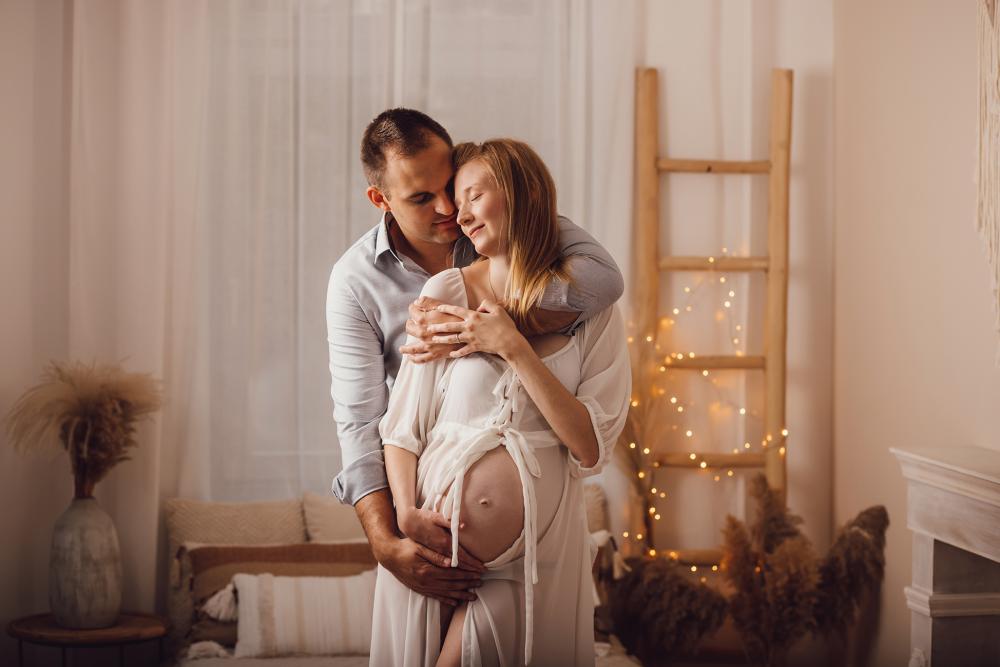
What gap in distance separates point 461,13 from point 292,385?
1588 mm

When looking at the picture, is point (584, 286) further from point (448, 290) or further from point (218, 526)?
point (218, 526)

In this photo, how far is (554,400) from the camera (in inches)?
70.1

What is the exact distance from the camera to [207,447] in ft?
12.9

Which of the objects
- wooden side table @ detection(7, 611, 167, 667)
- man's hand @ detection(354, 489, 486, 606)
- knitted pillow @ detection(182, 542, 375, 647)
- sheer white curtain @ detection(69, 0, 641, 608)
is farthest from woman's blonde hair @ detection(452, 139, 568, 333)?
wooden side table @ detection(7, 611, 167, 667)

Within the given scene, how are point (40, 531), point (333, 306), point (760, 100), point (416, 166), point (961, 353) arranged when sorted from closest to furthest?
point (416, 166), point (333, 306), point (961, 353), point (40, 531), point (760, 100)

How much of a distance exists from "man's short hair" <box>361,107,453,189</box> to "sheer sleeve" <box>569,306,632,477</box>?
19.7 inches

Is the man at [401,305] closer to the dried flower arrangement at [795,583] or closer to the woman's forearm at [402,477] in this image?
the woman's forearm at [402,477]

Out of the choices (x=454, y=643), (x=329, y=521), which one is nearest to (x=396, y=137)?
(x=454, y=643)

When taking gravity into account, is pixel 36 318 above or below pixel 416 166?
below

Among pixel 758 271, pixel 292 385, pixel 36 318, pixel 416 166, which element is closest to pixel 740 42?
pixel 758 271

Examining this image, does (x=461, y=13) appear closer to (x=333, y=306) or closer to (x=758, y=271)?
(x=758, y=271)

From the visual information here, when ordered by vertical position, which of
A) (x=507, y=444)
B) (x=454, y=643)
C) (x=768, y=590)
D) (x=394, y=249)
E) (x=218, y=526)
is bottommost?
(x=768, y=590)

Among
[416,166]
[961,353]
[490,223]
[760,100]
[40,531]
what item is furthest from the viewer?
[760,100]

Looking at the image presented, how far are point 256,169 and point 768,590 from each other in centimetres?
242
